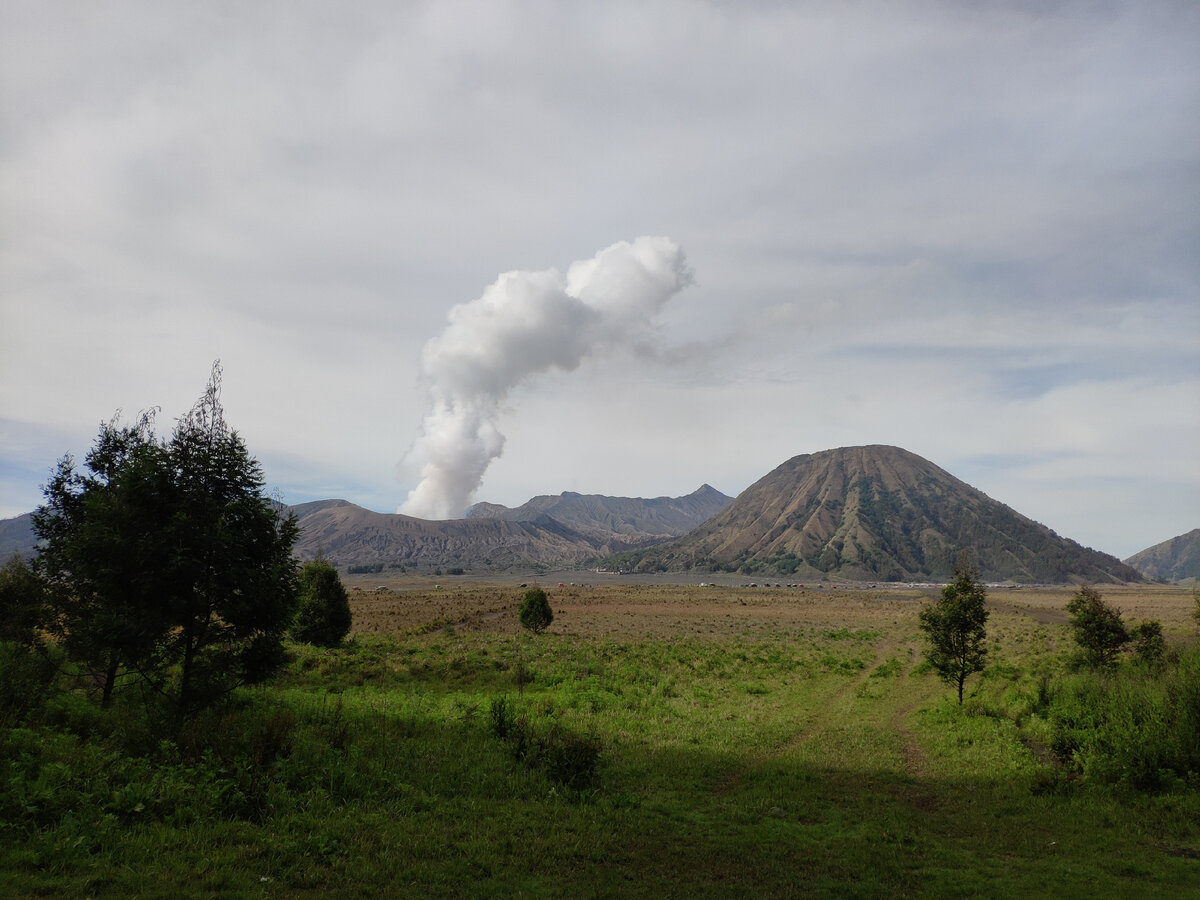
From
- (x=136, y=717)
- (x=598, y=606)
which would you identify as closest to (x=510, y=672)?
(x=136, y=717)

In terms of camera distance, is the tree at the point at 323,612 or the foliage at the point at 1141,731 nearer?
the foliage at the point at 1141,731

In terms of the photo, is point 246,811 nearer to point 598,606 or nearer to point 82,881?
point 82,881

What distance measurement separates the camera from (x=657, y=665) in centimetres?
3422

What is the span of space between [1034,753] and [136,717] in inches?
1019

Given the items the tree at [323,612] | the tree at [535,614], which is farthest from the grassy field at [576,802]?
the tree at [535,614]

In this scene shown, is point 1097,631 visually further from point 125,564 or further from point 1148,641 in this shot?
point 125,564

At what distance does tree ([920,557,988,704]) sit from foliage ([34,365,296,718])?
26.6 meters

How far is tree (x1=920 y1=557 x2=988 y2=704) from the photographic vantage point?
84.2 feet

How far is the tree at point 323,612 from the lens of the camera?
35812 millimetres

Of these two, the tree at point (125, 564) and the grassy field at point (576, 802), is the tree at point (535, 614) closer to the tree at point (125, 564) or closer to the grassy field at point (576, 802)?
the grassy field at point (576, 802)

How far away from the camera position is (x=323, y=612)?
36156 mm

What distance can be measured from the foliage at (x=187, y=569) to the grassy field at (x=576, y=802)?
5.12ft

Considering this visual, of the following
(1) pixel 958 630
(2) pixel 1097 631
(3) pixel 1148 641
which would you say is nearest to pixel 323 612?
(1) pixel 958 630

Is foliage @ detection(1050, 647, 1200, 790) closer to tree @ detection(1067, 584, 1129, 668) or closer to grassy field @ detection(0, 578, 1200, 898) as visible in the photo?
grassy field @ detection(0, 578, 1200, 898)
